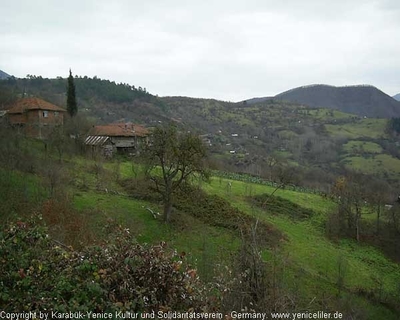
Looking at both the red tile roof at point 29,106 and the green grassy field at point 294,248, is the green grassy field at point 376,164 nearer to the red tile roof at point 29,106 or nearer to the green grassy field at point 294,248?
the green grassy field at point 294,248

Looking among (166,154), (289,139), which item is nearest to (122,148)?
(166,154)

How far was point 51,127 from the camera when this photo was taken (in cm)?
4538

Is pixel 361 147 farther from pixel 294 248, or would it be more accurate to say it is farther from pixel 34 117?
pixel 34 117

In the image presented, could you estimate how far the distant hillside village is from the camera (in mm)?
47094

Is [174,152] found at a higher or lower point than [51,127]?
lower

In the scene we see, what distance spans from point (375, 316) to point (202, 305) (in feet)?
70.1

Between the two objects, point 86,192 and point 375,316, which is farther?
point 86,192

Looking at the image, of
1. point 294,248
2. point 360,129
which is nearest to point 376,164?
point 360,129

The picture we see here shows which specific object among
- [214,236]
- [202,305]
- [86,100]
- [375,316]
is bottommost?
[375,316]

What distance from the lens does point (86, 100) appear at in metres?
120

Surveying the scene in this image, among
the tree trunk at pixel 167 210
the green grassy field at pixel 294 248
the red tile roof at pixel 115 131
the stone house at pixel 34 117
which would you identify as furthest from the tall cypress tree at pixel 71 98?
the tree trunk at pixel 167 210

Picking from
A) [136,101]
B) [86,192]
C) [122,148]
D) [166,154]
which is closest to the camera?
[166,154]

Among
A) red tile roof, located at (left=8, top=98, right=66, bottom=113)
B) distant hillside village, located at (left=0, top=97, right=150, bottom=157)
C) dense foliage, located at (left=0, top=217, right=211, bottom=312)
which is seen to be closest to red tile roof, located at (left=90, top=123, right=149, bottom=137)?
distant hillside village, located at (left=0, top=97, right=150, bottom=157)

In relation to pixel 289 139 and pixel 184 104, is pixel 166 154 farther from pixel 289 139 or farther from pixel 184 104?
pixel 184 104
